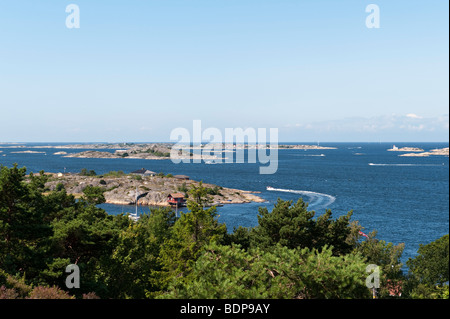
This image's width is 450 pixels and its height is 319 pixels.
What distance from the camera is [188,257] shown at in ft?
64.6

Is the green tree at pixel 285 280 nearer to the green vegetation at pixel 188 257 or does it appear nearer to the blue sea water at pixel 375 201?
the green vegetation at pixel 188 257

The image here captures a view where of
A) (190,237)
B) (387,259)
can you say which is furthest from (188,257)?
(387,259)

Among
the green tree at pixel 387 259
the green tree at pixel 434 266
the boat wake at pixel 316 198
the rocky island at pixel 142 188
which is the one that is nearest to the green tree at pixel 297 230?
the green tree at pixel 387 259

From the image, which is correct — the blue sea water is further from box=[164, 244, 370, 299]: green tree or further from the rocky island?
box=[164, 244, 370, 299]: green tree

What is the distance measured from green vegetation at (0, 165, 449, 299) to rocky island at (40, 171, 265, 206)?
57067mm

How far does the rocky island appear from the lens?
92.6 m

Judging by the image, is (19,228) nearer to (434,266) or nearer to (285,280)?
(285,280)

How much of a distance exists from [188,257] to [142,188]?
82.5 metres

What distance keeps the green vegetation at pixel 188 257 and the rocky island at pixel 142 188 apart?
→ 5707 centimetres

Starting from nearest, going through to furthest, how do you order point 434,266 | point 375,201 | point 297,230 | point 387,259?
point 297,230 < point 387,259 < point 434,266 < point 375,201

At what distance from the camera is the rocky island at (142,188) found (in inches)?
3644

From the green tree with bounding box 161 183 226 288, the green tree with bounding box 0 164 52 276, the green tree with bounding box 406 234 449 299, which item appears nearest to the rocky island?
the green tree with bounding box 406 234 449 299
